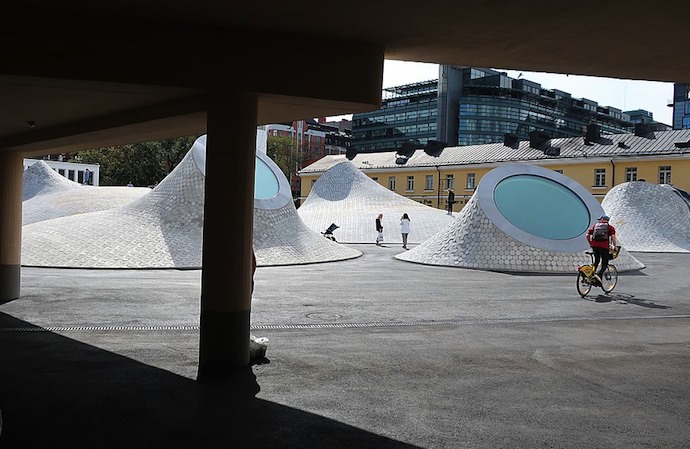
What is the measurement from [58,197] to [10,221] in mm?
27926

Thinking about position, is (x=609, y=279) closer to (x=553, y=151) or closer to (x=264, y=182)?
(x=264, y=182)

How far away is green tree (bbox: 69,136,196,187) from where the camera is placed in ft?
A: 216

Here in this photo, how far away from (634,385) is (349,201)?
37.7 meters

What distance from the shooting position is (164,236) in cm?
2223

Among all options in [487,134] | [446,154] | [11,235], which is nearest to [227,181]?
[11,235]

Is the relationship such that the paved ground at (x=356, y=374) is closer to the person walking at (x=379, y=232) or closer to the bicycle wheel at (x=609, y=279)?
the bicycle wheel at (x=609, y=279)

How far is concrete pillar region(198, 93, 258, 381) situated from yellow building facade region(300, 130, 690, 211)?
4641cm

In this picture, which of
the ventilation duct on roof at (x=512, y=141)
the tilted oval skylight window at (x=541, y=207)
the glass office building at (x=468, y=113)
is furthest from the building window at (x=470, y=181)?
the tilted oval skylight window at (x=541, y=207)

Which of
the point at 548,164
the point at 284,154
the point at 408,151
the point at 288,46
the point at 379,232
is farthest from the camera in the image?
the point at 284,154

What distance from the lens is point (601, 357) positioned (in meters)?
8.67

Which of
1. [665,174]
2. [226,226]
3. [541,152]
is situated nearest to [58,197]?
[226,226]

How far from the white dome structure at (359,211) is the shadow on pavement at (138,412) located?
2964 centimetres

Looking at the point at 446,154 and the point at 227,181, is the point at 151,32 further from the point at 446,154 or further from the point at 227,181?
the point at 446,154

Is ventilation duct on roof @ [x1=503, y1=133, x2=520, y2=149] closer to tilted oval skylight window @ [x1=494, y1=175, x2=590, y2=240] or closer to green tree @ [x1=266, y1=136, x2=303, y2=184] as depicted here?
green tree @ [x1=266, y1=136, x2=303, y2=184]
